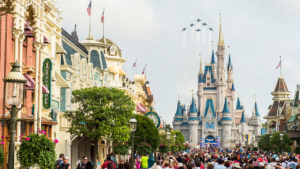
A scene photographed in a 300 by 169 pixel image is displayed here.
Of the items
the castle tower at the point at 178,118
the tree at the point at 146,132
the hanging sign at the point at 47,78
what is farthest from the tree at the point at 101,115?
the castle tower at the point at 178,118

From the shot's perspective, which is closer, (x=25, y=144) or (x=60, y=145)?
(x=25, y=144)

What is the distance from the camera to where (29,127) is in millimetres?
20703

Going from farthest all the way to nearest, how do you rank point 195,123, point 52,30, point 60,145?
point 195,123, point 60,145, point 52,30

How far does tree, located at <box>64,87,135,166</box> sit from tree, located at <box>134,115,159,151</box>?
12.9 metres

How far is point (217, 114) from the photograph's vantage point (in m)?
166

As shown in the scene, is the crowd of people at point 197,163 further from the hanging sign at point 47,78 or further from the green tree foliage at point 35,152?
the hanging sign at point 47,78

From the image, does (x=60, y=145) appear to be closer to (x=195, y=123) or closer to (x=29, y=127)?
(x=29, y=127)

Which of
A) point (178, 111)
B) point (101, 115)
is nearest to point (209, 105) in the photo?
point (178, 111)

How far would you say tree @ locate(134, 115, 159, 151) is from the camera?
4206cm

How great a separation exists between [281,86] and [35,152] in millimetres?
117613

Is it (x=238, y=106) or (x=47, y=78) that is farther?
(x=238, y=106)

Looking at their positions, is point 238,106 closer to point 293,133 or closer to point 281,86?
point 281,86

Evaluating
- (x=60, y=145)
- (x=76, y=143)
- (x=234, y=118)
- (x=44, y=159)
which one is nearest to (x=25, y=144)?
(x=44, y=159)

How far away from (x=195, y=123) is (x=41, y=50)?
14227 centimetres
